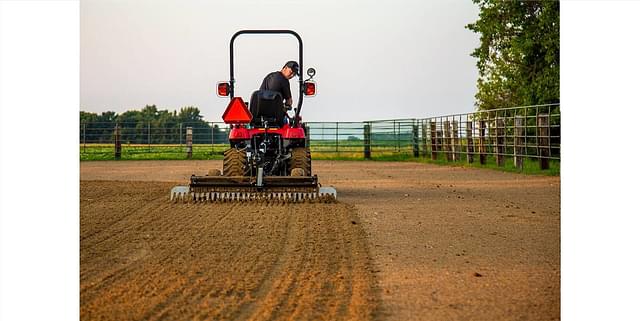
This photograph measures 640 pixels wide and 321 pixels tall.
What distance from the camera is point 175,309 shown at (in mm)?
4766

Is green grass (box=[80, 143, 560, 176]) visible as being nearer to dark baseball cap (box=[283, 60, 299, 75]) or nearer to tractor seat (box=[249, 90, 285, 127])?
tractor seat (box=[249, 90, 285, 127])

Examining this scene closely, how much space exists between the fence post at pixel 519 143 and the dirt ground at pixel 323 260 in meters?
7.92

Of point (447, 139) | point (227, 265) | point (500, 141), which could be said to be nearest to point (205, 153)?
point (447, 139)

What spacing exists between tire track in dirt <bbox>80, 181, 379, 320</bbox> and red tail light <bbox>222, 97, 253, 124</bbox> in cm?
137

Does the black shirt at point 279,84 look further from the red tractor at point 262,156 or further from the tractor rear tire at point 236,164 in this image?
the tractor rear tire at point 236,164

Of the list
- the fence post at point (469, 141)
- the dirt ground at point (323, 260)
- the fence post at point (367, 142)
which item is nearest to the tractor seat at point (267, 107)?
the dirt ground at point (323, 260)

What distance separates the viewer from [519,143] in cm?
2005

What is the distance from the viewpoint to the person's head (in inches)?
459

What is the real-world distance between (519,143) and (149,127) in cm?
1692

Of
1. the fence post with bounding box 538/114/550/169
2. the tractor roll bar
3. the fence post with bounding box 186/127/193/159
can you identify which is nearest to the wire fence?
the fence post with bounding box 186/127/193/159

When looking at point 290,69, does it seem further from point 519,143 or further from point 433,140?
point 433,140
